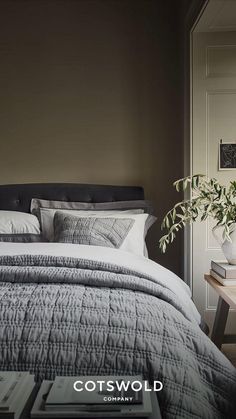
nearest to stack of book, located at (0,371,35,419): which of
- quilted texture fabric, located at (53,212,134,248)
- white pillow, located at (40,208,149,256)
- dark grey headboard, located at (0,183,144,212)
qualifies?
quilted texture fabric, located at (53,212,134,248)

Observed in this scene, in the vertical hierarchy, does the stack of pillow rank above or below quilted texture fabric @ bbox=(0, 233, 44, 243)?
above

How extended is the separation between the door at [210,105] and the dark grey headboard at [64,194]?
0.59m

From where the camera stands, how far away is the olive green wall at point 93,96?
3221 millimetres

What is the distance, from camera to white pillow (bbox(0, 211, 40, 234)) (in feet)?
8.90

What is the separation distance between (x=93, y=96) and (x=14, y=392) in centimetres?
271

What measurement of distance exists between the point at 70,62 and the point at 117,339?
105 inches

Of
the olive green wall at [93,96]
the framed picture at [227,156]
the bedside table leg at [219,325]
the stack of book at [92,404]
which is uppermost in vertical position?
the olive green wall at [93,96]

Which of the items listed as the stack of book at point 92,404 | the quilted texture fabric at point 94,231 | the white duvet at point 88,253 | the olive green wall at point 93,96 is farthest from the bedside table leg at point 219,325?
the stack of book at point 92,404

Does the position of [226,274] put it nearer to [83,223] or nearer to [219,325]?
[219,325]

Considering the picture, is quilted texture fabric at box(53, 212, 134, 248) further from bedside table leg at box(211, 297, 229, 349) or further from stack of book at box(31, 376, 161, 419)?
stack of book at box(31, 376, 161, 419)

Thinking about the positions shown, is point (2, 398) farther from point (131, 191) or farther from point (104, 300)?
point (131, 191)

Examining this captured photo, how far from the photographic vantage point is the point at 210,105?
2.80 metres

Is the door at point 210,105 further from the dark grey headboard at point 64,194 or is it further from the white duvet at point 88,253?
the white duvet at point 88,253

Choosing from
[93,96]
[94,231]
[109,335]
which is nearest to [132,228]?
[94,231]
